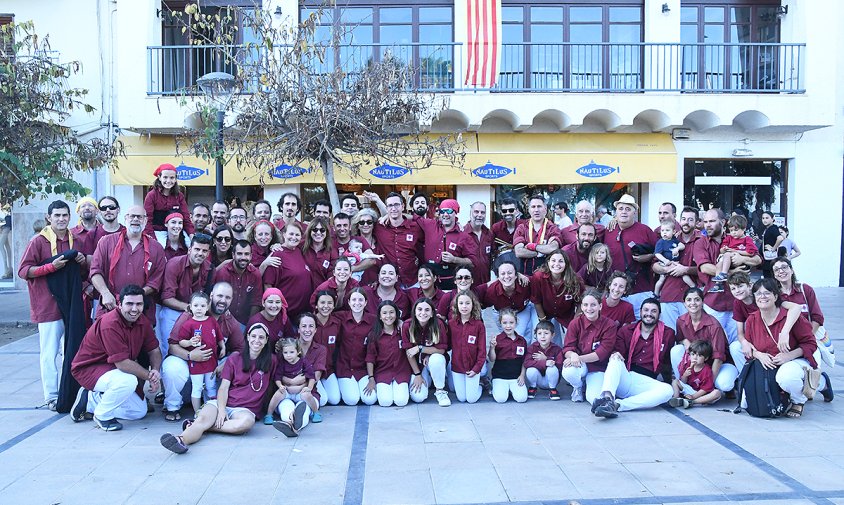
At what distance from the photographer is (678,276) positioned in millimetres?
7262

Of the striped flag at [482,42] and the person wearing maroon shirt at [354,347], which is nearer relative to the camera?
the person wearing maroon shirt at [354,347]

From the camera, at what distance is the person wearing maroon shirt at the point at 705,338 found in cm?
646

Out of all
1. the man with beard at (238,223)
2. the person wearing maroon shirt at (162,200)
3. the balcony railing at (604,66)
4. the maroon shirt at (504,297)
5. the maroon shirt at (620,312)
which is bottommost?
the maroon shirt at (620,312)

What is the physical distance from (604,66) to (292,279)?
10.2 m

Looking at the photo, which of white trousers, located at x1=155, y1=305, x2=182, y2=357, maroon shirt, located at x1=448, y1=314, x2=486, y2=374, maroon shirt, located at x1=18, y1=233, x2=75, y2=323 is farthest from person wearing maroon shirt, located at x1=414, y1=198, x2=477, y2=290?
maroon shirt, located at x1=18, y1=233, x2=75, y2=323

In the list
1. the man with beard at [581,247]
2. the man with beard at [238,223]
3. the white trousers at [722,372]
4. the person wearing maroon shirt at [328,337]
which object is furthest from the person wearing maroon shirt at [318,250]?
the white trousers at [722,372]

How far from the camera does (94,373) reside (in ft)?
19.1

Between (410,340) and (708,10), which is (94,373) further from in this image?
(708,10)

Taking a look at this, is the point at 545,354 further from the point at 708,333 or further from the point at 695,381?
the point at 708,333

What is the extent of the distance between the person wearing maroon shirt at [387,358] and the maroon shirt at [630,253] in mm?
2551

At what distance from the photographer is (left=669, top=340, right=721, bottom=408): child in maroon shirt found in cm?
634

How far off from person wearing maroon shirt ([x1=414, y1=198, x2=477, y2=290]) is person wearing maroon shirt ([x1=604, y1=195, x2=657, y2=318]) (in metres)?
1.55

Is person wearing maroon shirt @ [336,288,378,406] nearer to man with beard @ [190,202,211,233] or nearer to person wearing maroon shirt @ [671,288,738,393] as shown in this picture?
man with beard @ [190,202,211,233]

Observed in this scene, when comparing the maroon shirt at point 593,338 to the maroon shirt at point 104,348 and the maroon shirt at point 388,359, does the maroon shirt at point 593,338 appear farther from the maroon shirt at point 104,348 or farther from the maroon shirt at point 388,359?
the maroon shirt at point 104,348
